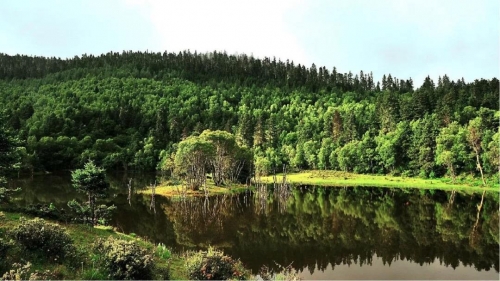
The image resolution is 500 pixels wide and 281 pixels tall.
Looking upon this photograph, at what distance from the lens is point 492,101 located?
12144cm

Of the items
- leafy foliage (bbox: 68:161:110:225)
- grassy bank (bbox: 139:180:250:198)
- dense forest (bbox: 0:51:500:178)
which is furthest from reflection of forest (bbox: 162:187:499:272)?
dense forest (bbox: 0:51:500:178)

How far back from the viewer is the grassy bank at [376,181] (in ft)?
275

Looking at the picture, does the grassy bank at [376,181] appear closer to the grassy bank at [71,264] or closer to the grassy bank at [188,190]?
the grassy bank at [188,190]

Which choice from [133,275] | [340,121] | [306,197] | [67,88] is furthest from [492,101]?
[67,88]

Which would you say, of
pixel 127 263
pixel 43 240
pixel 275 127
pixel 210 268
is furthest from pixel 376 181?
pixel 43 240

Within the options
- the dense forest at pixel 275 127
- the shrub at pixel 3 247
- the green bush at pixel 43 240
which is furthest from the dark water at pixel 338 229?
the dense forest at pixel 275 127

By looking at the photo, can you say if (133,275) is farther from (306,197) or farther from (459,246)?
(306,197)

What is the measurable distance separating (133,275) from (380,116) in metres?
122

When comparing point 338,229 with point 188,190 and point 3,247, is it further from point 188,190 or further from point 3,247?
point 188,190

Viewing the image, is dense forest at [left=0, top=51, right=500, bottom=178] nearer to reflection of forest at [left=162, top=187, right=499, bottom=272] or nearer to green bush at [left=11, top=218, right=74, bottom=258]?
reflection of forest at [left=162, top=187, right=499, bottom=272]

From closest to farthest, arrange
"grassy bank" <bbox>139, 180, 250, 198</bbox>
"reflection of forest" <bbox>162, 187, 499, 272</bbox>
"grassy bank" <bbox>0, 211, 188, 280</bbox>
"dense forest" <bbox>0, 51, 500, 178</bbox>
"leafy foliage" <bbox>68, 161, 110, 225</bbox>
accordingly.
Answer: "grassy bank" <bbox>0, 211, 188, 280</bbox> → "leafy foliage" <bbox>68, 161, 110, 225</bbox> → "reflection of forest" <bbox>162, 187, 499, 272</bbox> → "grassy bank" <bbox>139, 180, 250, 198</bbox> → "dense forest" <bbox>0, 51, 500, 178</bbox>

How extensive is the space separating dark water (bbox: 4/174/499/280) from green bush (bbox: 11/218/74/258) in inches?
534

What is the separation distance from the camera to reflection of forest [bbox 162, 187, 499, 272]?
33031 millimetres

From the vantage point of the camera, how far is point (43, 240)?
840 inches
